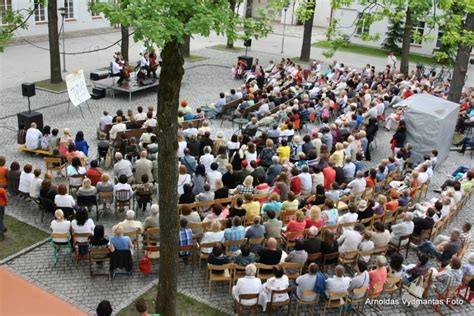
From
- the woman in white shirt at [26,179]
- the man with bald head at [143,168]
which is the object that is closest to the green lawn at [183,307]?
the man with bald head at [143,168]

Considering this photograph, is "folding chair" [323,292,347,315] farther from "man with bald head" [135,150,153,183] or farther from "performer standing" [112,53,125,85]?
"performer standing" [112,53,125,85]

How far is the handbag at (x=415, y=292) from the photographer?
383 inches

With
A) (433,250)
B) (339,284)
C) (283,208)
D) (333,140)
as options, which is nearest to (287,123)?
(333,140)

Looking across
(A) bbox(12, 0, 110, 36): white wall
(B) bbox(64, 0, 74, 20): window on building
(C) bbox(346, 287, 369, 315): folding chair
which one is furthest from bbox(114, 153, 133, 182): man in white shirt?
(B) bbox(64, 0, 74, 20): window on building

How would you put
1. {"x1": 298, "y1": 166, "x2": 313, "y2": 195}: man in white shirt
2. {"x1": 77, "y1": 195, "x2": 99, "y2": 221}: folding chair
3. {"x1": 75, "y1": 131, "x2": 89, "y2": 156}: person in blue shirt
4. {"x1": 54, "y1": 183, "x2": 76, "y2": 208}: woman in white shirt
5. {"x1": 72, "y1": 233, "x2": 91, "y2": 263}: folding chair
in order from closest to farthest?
{"x1": 72, "y1": 233, "x2": 91, "y2": 263}: folding chair → {"x1": 54, "y1": 183, "x2": 76, "y2": 208}: woman in white shirt → {"x1": 77, "y1": 195, "x2": 99, "y2": 221}: folding chair → {"x1": 298, "y1": 166, "x2": 313, "y2": 195}: man in white shirt → {"x1": 75, "y1": 131, "x2": 89, "y2": 156}: person in blue shirt

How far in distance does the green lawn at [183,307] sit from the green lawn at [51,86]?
14237mm

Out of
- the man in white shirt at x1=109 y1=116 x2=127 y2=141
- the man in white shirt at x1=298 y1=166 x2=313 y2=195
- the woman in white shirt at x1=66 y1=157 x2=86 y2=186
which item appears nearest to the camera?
the woman in white shirt at x1=66 y1=157 x2=86 y2=186

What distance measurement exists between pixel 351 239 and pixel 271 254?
5.78 ft

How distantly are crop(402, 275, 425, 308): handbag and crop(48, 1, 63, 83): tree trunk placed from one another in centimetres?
1738

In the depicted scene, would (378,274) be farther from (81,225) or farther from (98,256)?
(81,225)

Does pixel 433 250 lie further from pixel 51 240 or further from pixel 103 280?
pixel 51 240

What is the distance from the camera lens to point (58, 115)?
18797 mm

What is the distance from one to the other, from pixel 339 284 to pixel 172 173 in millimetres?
3565

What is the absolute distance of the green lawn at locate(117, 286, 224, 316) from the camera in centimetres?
904
